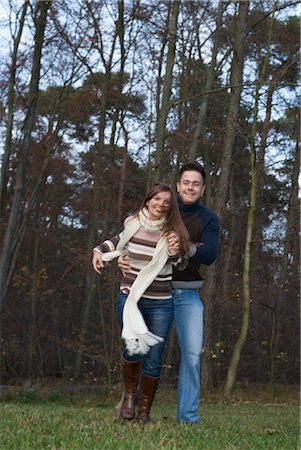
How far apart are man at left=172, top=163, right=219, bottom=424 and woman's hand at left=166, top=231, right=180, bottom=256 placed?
0.18 m

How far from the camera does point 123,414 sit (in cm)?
602

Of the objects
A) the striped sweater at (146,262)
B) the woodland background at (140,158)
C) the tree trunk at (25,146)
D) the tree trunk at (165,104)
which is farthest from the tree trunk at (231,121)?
the striped sweater at (146,262)

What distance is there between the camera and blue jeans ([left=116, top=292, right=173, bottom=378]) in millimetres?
6059

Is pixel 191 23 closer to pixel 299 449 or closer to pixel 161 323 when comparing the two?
pixel 161 323

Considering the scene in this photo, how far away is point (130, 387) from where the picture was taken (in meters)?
6.13

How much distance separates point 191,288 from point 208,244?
14.6 inches

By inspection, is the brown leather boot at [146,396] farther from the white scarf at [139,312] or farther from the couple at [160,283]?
the white scarf at [139,312]

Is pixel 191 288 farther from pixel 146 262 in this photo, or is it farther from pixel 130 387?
pixel 130 387

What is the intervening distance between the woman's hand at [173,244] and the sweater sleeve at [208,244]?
0.21 metres

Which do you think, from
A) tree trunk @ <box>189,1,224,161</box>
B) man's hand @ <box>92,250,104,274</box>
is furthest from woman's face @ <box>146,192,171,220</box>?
tree trunk @ <box>189,1,224,161</box>

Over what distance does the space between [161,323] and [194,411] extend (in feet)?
2.39

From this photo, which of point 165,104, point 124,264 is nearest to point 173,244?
point 124,264

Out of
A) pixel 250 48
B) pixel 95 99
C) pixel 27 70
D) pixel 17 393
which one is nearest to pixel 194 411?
pixel 17 393

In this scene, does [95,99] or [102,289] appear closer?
[95,99]
